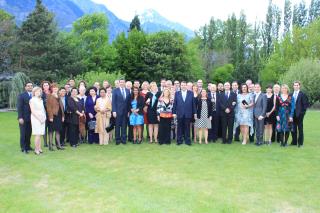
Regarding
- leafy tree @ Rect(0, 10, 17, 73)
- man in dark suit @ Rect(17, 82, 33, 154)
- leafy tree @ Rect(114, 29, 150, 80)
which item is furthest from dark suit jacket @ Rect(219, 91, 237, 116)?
leafy tree @ Rect(114, 29, 150, 80)

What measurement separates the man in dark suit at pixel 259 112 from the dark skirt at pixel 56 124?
18.6 feet

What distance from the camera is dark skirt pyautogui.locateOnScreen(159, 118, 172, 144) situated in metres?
11.4

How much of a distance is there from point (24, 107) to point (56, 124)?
102 centimetres

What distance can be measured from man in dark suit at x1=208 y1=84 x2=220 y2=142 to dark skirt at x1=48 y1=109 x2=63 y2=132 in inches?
174

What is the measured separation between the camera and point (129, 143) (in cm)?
1170

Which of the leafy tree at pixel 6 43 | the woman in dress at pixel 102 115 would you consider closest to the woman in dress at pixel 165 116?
the woman in dress at pixel 102 115

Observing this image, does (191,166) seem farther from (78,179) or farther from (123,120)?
(123,120)

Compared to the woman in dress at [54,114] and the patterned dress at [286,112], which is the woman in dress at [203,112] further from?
the woman in dress at [54,114]

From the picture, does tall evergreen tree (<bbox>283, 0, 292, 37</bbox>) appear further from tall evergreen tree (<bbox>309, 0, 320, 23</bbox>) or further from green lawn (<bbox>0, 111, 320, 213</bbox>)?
green lawn (<bbox>0, 111, 320, 213</bbox>)

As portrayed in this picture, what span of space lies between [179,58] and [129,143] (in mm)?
28862

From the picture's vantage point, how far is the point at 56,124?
10.6 meters

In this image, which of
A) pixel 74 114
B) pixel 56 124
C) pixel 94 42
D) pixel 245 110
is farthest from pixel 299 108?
pixel 94 42

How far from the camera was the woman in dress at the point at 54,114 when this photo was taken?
10.4 m

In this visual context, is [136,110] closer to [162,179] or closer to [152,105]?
[152,105]
